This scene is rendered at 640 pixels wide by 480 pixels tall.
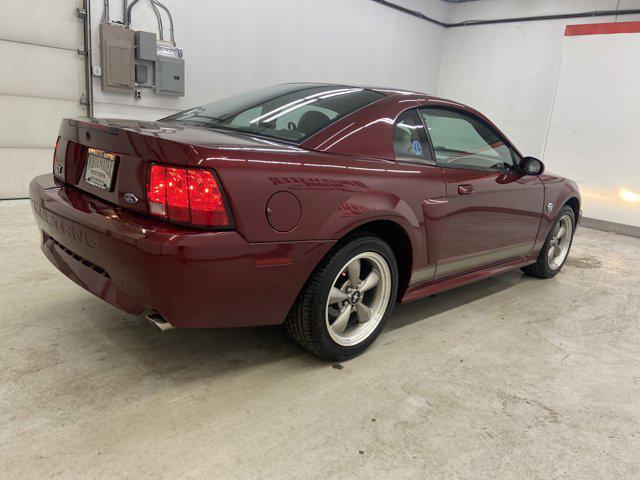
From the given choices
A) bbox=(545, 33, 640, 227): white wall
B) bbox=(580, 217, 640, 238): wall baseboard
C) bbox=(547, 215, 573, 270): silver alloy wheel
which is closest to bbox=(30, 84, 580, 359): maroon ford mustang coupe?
bbox=(547, 215, 573, 270): silver alloy wheel

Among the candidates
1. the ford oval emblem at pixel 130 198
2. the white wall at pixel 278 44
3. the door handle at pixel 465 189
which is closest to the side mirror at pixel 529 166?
the door handle at pixel 465 189

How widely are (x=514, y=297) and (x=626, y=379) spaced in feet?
3.53

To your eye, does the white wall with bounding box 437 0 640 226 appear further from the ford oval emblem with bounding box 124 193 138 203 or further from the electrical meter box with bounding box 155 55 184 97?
the ford oval emblem with bounding box 124 193 138 203

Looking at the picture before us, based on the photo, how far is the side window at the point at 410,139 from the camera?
2371 mm

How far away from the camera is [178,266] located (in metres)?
1.64

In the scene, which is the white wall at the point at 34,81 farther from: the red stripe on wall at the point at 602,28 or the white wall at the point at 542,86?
the white wall at the point at 542,86

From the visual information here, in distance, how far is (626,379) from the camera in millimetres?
2410

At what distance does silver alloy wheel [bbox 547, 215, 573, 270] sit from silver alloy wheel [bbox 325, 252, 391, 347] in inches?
81.0

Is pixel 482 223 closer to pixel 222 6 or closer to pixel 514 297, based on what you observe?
pixel 514 297

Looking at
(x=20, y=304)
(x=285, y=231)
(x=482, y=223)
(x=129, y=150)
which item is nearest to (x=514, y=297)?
(x=482, y=223)

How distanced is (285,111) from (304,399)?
1.39 metres

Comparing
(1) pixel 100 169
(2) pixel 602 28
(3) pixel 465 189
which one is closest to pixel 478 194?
(3) pixel 465 189

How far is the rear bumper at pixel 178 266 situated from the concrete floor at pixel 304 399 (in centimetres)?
37

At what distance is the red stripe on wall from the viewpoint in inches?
260
